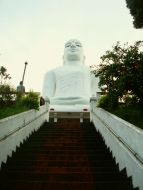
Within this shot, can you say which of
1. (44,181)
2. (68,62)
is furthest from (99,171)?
(68,62)

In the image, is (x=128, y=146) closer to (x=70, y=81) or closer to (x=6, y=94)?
(x=6, y=94)

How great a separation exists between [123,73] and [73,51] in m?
13.2

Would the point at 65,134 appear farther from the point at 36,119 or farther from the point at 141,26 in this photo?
the point at 141,26

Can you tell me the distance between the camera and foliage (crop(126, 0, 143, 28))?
10155mm

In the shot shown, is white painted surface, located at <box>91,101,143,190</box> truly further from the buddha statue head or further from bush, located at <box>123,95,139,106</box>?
the buddha statue head

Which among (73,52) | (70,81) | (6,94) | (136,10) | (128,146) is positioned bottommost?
(128,146)

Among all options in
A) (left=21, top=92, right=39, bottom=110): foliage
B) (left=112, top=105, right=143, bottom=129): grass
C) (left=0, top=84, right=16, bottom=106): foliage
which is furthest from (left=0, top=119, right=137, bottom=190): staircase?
(left=21, top=92, right=39, bottom=110): foliage

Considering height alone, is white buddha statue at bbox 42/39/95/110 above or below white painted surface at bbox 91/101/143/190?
above

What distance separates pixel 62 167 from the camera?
7.07m

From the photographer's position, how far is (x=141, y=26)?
36.5ft

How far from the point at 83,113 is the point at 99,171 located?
1068 cm

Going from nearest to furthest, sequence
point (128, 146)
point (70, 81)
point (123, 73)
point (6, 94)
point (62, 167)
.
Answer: point (128, 146) → point (62, 167) → point (123, 73) → point (6, 94) → point (70, 81)

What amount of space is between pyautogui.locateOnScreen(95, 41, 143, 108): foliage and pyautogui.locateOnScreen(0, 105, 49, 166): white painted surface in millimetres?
2411

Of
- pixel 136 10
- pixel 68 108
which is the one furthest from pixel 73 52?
pixel 136 10
